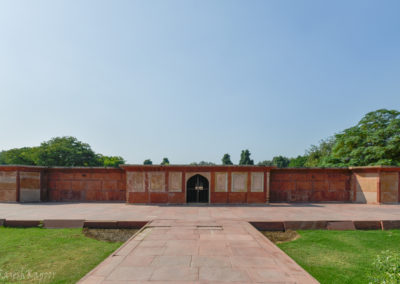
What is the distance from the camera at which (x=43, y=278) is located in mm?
4504

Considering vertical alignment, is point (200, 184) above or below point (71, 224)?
above

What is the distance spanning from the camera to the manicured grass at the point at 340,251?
475 centimetres

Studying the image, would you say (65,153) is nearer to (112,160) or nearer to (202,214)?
(112,160)

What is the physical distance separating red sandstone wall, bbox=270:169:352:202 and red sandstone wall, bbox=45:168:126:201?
1122 cm

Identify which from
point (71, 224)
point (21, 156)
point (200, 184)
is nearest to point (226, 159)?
point (21, 156)

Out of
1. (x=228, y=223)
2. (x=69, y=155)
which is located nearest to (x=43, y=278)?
(x=228, y=223)

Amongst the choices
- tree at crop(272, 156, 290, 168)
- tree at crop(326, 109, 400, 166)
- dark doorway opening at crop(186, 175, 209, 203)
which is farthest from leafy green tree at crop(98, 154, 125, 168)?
tree at crop(272, 156, 290, 168)

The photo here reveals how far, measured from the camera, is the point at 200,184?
14602 millimetres

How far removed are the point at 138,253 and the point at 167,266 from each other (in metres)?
1.13

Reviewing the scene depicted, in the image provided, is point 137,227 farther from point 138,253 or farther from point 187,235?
point 138,253

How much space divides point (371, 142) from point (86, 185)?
1066 inches

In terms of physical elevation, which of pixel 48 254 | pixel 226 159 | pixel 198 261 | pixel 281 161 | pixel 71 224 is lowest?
pixel 281 161

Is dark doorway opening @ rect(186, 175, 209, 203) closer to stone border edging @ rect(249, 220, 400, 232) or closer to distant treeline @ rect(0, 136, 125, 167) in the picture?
stone border edging @ rect(249, 220, 400, 232)

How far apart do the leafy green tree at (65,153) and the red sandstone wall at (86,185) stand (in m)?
23.1
